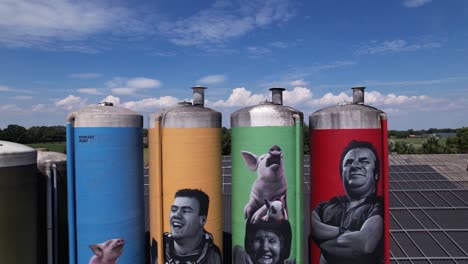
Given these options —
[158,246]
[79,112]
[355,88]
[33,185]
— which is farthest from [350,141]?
[33,185]

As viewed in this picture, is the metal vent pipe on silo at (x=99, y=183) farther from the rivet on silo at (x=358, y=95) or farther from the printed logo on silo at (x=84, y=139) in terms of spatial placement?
the rivet on silo at (x=358, y=95)

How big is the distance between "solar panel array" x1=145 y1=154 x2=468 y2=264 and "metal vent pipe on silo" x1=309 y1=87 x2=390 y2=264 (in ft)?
23.5

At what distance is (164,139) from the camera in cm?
1212

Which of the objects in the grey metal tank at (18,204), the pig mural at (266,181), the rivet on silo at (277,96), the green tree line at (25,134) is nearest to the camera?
Result: the grey metal tank at (18,204)

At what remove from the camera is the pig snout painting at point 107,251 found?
38.8 ft

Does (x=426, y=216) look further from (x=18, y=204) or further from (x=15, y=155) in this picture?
(x=15, y=155)

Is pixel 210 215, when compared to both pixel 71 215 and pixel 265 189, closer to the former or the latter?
pixel 265 189

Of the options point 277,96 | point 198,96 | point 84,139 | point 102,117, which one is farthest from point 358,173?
point 84,139

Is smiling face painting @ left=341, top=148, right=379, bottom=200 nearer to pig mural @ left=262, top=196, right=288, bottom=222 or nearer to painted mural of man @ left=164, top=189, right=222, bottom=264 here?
pig mural @ left=262, top=196, right=288, bottom=222

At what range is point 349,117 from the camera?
11.8 metres

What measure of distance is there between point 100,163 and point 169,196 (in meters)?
2.82

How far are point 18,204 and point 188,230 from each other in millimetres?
5969

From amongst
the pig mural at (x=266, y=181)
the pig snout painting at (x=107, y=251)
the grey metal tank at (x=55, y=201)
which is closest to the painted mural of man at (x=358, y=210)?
the pig mural at (x=266, y=181)

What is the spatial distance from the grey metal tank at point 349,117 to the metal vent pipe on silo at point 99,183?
7.47m
